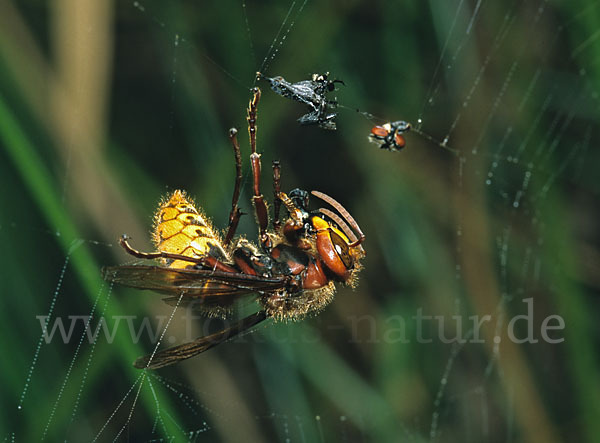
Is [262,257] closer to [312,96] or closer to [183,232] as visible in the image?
[183,232]

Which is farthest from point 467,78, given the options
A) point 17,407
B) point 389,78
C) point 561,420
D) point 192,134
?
point 17,407

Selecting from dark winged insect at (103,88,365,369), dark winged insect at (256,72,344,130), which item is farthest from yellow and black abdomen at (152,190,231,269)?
dark winged insect at (256,72,344,130)

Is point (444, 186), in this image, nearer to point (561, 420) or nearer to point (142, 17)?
point (561, 420)

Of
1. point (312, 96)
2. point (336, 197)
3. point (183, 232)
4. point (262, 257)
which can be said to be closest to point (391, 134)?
point (312, 96)

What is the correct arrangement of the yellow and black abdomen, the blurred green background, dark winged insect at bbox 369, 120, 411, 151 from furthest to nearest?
the blurred green background, the yellow and black abdomen, dark winged insect at bbox 369, 120, 411, 151

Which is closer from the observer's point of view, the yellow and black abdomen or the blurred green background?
the yellow and black abdomen

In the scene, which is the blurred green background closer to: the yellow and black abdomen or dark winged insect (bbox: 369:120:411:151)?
the yellow and black abdomen
